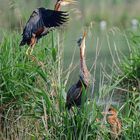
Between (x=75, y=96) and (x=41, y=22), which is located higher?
(x=41, y=22)

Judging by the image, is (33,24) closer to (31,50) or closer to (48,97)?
(31,50)

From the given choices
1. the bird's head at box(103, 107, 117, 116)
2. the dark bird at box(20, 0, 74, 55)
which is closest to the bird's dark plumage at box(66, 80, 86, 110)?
the bird's head at box(103, 107, 117, 116)

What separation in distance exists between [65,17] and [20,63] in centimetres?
91

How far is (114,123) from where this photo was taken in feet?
18.7

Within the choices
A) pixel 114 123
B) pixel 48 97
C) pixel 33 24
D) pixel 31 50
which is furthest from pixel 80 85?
pixel 33 24

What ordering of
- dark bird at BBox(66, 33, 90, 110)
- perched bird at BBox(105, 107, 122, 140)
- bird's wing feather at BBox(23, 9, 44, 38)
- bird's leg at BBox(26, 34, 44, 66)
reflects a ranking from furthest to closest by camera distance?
bird's wing feather at BBox(23, 9, 44, 38) → bird's leg at BBox(26, 34, 44, 66) → dark bird at BBox(66, 33, 90, 110) → perched bird at BBox(105, 107, 122, 140)

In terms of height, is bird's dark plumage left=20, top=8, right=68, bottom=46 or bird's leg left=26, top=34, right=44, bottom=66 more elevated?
bird's dark plumage left=20, top=8, right=68, bottom=46

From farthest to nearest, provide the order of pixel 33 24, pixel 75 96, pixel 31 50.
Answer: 1. pixel 33 24
2. pixel 31 50
3. pixel 75 96

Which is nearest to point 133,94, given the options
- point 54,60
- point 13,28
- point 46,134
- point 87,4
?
point 54,60

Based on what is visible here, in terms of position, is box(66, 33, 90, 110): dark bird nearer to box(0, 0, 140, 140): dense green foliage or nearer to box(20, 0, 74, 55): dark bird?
box(0, 0, 140, 140): dense green foliage

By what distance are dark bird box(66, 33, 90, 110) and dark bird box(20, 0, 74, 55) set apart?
4.31ft

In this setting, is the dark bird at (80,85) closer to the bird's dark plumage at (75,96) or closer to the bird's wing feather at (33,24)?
the bird's dark plumage at (75,96)

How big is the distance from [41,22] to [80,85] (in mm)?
1621

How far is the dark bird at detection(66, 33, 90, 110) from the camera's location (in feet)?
18.9
